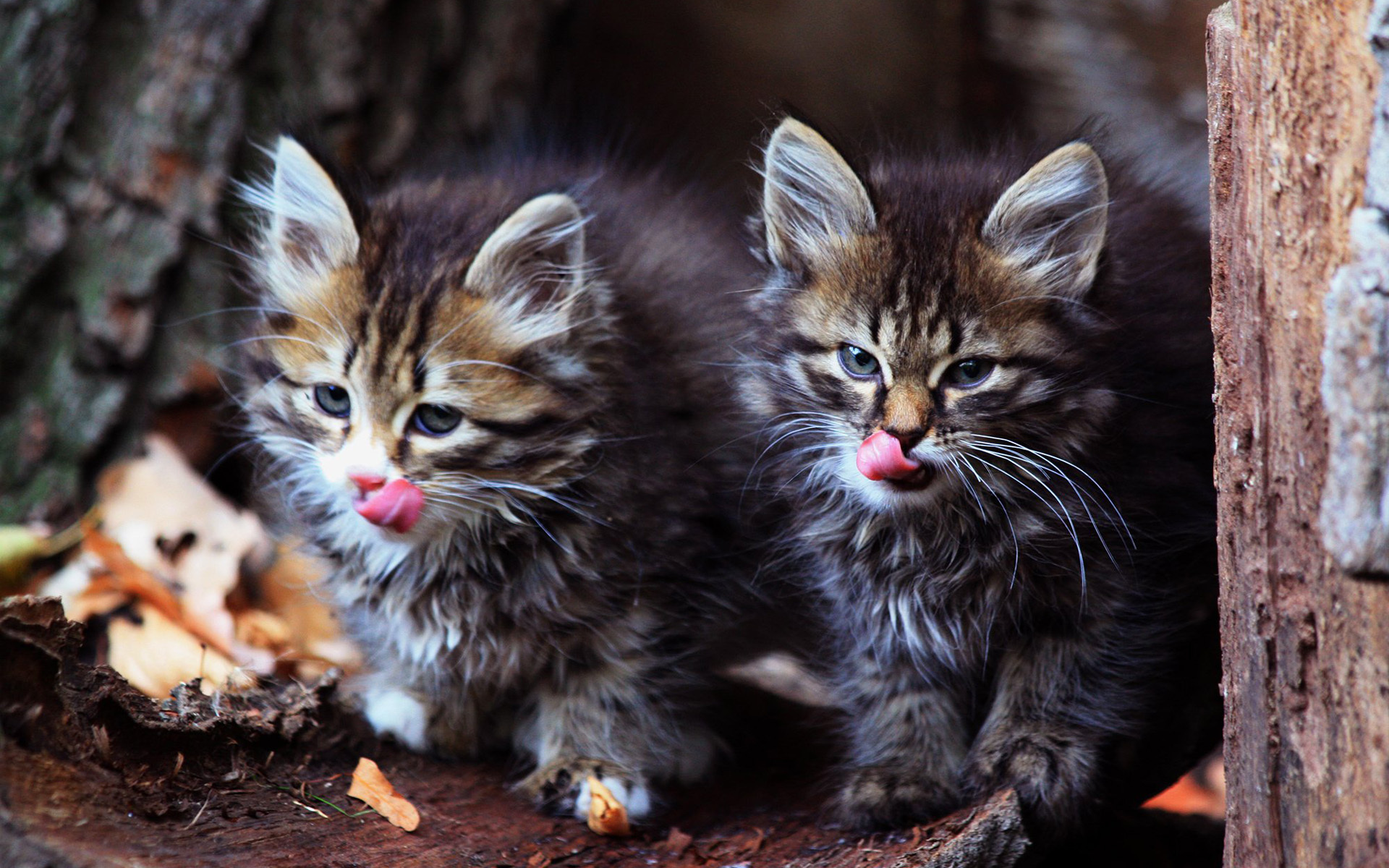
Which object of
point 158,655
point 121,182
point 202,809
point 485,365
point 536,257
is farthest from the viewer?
point 121,182

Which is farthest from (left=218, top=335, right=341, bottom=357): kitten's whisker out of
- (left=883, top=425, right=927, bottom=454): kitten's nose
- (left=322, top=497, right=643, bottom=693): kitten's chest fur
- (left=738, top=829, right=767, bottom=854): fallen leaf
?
(left=738, top=829, right=767, bottom=854): fallen leaf

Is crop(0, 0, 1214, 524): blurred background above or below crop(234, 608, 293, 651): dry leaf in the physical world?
above

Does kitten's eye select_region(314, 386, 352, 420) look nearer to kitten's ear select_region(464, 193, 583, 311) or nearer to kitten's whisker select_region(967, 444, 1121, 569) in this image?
kitten's ear select_region(464, 193, 583, 311)

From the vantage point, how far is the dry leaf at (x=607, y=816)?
246 cm

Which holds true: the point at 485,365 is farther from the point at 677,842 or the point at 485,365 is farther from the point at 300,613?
the point at 300,613

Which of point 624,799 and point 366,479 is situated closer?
point 366,479

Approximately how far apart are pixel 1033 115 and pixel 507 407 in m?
2.98

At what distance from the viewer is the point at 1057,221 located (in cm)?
239

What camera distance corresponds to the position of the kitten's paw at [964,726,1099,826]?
2.32 m

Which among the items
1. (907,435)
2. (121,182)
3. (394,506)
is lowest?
(394,506)

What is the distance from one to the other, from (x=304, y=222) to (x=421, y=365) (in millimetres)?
500

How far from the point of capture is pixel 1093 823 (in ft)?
8.23

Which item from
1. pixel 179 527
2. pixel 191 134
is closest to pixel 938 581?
pixel 179 527

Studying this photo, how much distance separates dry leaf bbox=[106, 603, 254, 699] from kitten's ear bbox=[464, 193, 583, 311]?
3.50 feet
